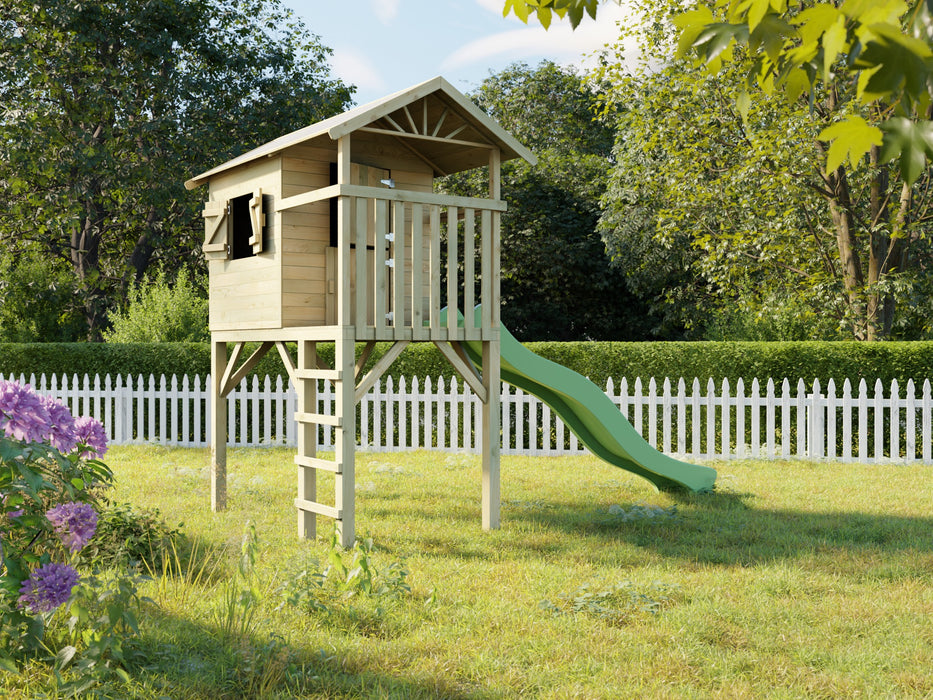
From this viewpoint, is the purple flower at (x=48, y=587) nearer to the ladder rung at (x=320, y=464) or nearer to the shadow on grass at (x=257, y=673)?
the shadow on grass at (x=257, y=673)

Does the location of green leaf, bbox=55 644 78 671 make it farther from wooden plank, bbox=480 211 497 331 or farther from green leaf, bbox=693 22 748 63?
wooden plank, bbox=480 211 497 331

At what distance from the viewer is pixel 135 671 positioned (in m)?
3.70

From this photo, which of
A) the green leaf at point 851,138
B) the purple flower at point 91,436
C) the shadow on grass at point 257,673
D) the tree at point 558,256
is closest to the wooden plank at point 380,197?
the purple flower at point 91,436

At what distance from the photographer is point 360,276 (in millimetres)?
6539

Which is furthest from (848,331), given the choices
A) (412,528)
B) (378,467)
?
(412,528)

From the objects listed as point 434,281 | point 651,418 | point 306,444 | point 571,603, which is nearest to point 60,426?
point 571,603

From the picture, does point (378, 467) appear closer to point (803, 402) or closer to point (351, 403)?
point (351, 403)

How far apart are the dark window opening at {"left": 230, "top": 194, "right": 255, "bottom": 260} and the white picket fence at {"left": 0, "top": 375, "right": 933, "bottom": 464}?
3.00 metres

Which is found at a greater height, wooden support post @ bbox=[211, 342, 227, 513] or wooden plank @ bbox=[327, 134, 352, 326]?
wooden plank @ bbox=[327, 134, 352, 326]

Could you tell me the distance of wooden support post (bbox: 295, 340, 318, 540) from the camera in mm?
6973

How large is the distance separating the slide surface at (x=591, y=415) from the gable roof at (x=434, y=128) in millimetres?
1692

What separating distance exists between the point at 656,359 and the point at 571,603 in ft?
25.0

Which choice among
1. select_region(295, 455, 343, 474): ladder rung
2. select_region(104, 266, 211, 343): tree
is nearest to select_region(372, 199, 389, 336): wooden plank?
select_region(295, 455, 343, 474): ladder rung

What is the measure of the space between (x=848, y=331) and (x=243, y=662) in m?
13.4
